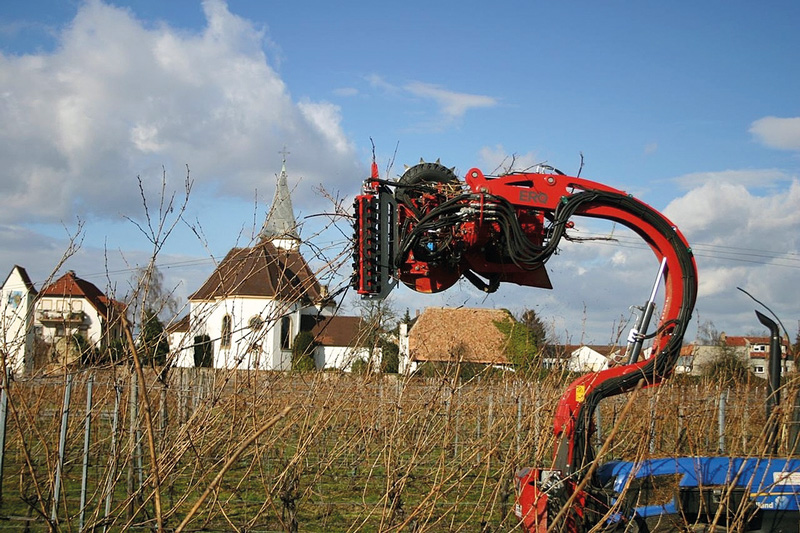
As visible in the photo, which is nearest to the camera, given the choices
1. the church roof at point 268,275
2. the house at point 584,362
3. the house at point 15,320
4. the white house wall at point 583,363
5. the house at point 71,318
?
the house at point 15,320

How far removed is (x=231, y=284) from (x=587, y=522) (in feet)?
10.3

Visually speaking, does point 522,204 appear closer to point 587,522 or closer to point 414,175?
point 414,175

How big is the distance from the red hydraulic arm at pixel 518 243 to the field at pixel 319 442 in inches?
12.6

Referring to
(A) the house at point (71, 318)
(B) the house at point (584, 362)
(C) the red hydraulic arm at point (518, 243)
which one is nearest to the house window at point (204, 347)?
(A) the house at point (71, 318)

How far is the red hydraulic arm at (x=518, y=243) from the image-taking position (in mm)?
5781

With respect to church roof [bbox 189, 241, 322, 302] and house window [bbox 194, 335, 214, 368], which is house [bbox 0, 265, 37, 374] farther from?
church roof [bbox 189, 241, 322, 302]

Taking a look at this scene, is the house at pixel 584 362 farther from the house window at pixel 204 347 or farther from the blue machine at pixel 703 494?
the house window at pixel 204 347

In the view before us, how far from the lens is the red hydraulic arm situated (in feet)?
19.0

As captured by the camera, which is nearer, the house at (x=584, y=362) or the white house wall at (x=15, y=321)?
the white house wall at (x=15, y=321)

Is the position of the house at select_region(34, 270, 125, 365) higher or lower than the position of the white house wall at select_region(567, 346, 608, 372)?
higher

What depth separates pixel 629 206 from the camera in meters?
6.25

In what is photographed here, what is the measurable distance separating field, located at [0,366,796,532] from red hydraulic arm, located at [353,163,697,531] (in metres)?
0.32

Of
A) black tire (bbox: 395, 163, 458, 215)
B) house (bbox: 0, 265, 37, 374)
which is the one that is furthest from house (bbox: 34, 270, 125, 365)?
black tire (bbox: 395, 163, 458, 215)

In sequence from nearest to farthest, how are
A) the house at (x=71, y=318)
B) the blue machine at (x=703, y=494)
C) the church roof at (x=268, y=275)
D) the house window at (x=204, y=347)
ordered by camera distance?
the house window at (x=204, y=347) → the church roof at (x=268, y=275) → the house at (x=71, y=318) → the blue machine at (x=703, y=494)
